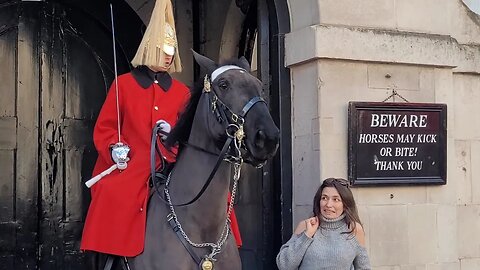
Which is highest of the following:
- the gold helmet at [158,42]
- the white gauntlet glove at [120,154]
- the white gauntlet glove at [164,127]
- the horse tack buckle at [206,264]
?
the gold helmet at [158,42]

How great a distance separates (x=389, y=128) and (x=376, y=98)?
0.25 meters

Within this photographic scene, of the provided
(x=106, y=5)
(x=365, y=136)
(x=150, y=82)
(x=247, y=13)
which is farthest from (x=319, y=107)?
(x=106, y=5)

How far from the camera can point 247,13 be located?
7.69 meters

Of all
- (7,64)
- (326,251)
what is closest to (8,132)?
(7,64)

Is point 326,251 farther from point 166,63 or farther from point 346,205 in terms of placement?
point 166,63

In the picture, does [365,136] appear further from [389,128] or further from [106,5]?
[106,5]

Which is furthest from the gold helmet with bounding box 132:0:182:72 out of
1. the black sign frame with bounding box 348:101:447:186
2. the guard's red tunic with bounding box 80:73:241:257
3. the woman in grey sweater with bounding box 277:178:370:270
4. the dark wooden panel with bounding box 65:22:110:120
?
the dark wooden panel with bounding box 65:22:110:120

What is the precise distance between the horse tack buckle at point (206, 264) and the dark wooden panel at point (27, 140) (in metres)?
3.26

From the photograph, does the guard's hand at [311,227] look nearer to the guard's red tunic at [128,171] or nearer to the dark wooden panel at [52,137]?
the guard's red tunic at [128,171]

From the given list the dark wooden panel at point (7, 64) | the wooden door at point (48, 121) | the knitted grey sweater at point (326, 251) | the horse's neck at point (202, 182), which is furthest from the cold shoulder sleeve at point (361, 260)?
the dark wooden panel at point (7, 64)

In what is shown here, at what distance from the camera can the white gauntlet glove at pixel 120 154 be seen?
472cm

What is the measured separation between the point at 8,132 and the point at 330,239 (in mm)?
3664

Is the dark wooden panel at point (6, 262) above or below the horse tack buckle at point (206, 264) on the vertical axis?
below

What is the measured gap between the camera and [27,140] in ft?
23.2
